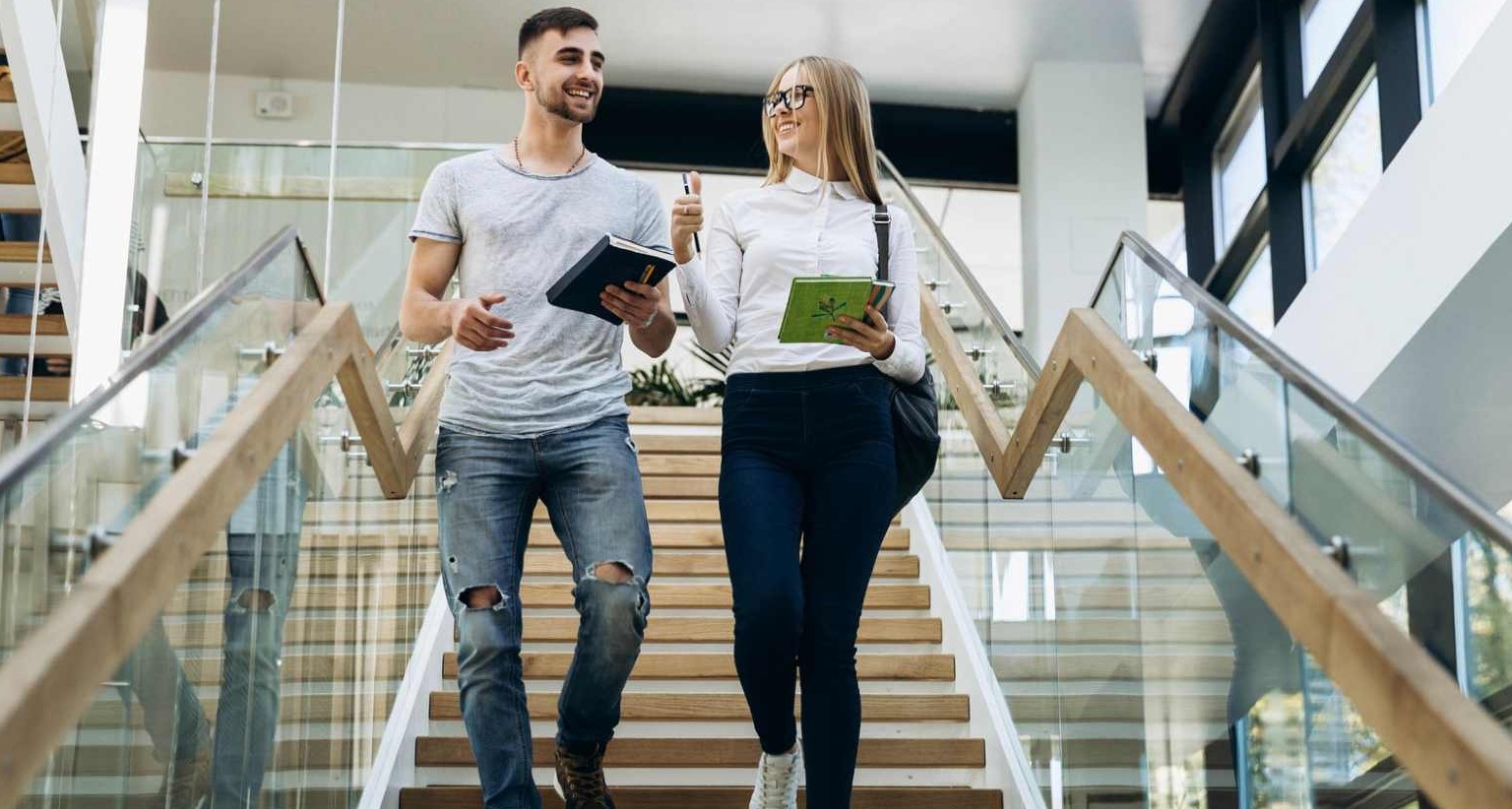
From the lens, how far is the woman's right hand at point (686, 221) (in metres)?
3.30

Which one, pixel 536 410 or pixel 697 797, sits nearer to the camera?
pixel 536 410

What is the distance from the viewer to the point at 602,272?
3.22 metres

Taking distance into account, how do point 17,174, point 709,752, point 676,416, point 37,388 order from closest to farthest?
point 709,752 → point 17,174 → point 37,388 → point 676,416

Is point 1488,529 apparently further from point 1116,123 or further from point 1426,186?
point 1116,123

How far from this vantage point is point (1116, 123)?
1152 centimetres

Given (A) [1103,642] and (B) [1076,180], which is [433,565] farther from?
(B) [1076,180]

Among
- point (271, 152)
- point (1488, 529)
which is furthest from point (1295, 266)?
point (1488, 529)

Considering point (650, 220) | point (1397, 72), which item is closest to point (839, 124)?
point (650, 220)

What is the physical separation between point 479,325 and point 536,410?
0.22 m

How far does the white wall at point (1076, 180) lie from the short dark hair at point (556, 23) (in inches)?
312

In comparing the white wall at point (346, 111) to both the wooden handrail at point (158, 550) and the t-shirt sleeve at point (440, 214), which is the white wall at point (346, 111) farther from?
the wooden handrail at point (158, 550)

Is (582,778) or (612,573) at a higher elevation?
(612,573)

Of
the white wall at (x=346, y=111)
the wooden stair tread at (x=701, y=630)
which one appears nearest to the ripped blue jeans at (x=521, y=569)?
the wooden stair tread at (x=701, y=630)

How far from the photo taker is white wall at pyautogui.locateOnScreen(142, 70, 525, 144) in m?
12.0
